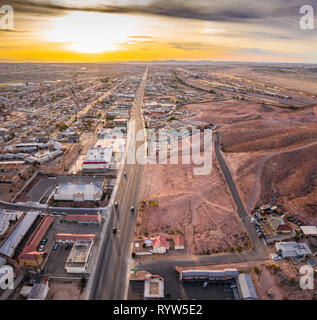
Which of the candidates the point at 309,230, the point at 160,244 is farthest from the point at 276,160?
the point at 160,244

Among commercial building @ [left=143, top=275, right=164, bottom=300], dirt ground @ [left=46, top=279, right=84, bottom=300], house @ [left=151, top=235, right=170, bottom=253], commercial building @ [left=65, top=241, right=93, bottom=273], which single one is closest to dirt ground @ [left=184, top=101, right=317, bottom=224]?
house @ [left=151, top=235, right=170, bottom=253]

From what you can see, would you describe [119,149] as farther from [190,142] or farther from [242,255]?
[242,255]

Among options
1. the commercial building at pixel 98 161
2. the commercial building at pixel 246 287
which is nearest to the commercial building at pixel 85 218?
the commercial building at pixel 98 161

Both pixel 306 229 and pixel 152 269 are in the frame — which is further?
pixel 306 229

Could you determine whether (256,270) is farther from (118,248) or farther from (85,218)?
(85,218)

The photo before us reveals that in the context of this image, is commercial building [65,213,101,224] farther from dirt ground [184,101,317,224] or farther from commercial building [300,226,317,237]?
commercial building [300,226,317,237]

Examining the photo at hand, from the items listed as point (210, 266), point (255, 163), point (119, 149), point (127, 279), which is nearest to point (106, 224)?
point (127, 279)
